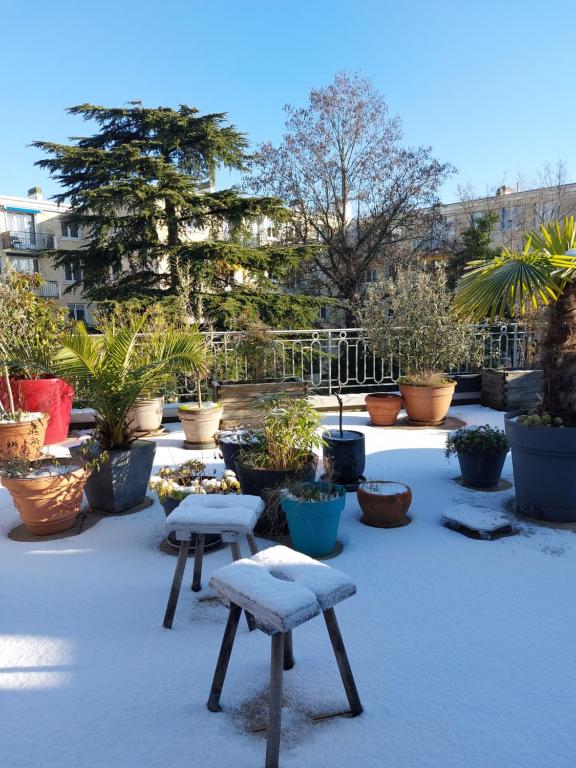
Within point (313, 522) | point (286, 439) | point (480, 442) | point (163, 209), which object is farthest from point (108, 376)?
point (163, 209)

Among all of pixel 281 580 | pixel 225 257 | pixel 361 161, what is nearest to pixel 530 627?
pixel 281 580

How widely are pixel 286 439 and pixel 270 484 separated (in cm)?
32

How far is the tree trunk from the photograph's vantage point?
3.54 metres

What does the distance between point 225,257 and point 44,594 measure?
15864 mm

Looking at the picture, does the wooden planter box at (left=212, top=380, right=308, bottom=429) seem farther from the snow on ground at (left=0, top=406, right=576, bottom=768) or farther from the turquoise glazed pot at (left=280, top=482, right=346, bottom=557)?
the turquoise glazed pot at (left=280, top=482, right=346, bottom=557)

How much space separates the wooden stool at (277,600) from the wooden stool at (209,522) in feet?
1.03

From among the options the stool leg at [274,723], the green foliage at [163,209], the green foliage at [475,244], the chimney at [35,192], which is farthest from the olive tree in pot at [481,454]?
the chimney at [35,192]

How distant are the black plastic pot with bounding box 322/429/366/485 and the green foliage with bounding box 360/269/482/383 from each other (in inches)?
111

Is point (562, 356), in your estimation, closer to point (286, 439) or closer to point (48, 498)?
point (286, 439)

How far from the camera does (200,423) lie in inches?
224

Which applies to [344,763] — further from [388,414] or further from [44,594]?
[388,414]

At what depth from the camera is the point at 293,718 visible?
1.91m

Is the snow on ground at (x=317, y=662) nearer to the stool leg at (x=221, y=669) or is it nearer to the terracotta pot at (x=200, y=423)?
the stool leg at (x=221, y=669)

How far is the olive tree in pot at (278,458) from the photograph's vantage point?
3.40 m
